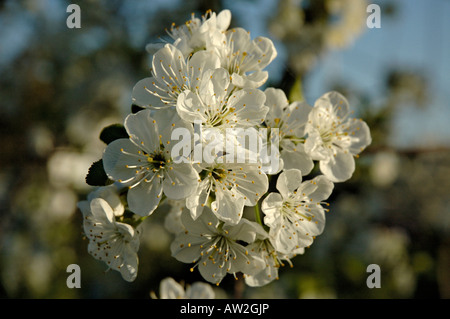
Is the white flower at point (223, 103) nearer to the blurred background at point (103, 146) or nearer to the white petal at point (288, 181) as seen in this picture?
the white petal at point (288, 181)

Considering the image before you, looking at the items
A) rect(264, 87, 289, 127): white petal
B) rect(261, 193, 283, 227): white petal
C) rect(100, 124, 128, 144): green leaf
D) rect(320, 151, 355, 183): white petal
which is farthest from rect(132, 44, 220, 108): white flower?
rect(320, 151, 355, 183): white petal

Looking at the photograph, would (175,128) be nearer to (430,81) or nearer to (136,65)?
(136,65)

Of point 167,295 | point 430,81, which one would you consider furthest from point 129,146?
point 430,81

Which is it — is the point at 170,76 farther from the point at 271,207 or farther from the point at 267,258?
the point at 267,258

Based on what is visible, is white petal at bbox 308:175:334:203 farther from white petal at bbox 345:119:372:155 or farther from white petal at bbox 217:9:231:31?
white petal at bbox 217:9:231:31

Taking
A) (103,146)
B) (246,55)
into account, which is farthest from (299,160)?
(103,146)

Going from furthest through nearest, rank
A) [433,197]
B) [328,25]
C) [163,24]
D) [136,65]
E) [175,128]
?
[433,197]
[136,65]
[163,24]
[328,25]
[175,128]
